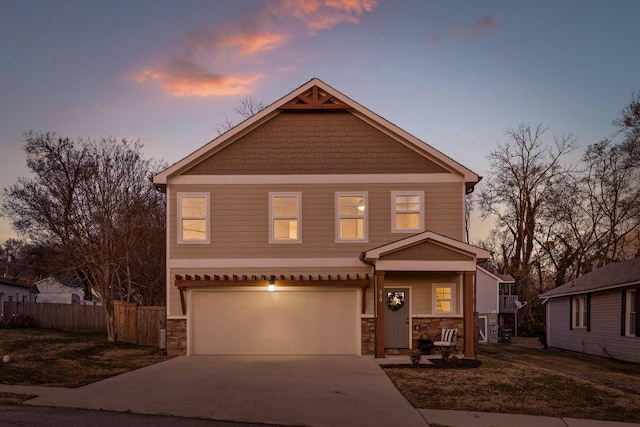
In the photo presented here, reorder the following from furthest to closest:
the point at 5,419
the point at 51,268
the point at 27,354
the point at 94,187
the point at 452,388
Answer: the point at 51,268 → the point at 94,187 → the point at 27,354 → the point at 452,388 → the point at 5,419

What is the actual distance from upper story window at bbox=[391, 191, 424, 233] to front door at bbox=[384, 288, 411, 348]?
1.98 m

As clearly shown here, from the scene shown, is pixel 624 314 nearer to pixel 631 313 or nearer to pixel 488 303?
pixel 631 313

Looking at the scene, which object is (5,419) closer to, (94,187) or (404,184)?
(404,184)

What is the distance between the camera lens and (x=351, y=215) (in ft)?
64.2

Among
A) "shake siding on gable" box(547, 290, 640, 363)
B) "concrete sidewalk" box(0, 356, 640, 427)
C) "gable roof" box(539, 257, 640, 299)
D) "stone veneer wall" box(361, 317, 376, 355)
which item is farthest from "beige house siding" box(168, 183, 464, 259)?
"shake siding on gable" box(547, 290, 640, 363)

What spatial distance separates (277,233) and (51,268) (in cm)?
1945

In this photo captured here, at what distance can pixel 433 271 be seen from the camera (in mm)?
18469

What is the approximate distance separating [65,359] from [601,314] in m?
18.2

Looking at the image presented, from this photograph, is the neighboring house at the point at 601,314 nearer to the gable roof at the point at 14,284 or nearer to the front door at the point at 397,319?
the front door at the point at 397,319

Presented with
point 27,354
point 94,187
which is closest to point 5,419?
point 27,354

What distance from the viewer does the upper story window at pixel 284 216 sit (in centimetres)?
1953

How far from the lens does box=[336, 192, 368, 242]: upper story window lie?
1953 cm

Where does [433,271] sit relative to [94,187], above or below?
below

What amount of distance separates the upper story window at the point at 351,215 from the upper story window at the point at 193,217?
160 inches
